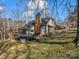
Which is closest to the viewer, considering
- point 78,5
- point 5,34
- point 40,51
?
point 78,5

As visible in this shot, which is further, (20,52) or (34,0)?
(20,52)

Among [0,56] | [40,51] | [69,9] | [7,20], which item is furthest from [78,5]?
[7,20]

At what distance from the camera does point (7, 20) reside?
623 inches

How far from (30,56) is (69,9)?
290cm

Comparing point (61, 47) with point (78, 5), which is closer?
point (78, 5)

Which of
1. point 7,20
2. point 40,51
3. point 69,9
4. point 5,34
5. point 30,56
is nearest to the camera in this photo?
point 69,9

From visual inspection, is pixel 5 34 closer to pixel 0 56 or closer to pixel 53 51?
pixel 0 56

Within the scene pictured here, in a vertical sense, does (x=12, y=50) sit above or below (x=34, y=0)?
below

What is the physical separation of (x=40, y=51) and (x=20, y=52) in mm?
843

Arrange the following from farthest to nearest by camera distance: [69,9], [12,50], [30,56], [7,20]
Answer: [7,20] < [12,50] < [30,56] < [69,9]

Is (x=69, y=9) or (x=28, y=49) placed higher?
(x=69, y=9)

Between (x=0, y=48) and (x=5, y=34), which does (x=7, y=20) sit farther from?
(x=0, y=48)

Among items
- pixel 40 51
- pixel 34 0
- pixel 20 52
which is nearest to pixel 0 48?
pixel 20 52

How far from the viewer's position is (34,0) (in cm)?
638
